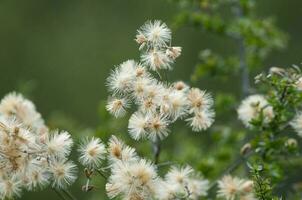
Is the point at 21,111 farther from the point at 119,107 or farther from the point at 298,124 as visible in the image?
the point at 298,124

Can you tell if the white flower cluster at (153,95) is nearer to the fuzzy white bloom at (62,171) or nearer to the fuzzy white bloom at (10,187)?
the fuzzy white bloom at (62,171)

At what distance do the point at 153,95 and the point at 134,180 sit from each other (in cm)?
32

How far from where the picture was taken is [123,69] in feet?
12.0

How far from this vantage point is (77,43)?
1744cm

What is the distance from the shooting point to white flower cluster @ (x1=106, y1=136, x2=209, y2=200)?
347 cm

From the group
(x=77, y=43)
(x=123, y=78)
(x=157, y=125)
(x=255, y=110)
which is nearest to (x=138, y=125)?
(x=157, y=125)

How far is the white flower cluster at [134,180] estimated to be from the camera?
3467 millimetres

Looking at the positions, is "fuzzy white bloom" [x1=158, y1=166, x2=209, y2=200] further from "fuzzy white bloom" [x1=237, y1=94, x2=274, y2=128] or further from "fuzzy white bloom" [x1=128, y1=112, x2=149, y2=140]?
"fuzzy white bloom" [x1=237, y1=94, x2=274, y2=128]

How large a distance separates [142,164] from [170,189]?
0.17 m

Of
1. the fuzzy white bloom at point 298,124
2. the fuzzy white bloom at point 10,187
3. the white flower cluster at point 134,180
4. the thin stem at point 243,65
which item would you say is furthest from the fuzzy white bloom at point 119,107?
the thin stem at point 243,65

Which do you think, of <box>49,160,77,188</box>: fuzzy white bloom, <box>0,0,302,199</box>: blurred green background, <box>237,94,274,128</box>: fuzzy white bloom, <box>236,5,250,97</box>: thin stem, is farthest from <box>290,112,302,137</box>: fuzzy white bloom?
<box>0,0,302,199</box>: blurred green background

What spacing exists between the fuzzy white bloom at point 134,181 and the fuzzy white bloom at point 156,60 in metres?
0.36

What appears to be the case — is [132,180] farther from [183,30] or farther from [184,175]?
[183,30]

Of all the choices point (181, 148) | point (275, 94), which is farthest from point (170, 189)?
point (181, 148)
